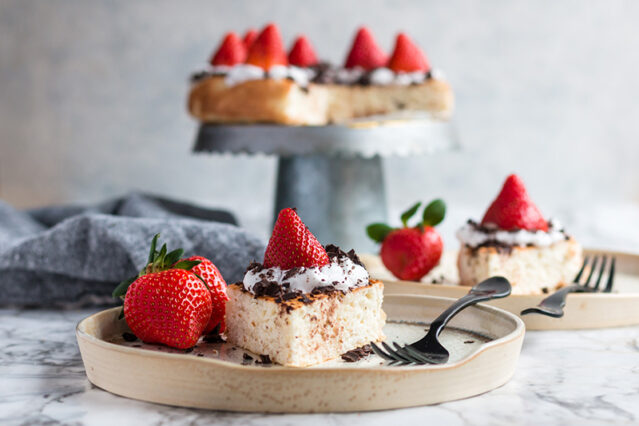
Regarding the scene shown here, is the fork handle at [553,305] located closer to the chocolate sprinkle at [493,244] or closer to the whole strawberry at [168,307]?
the chocolate sprinkle at [493,244]

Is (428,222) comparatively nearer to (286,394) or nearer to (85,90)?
(286,394)

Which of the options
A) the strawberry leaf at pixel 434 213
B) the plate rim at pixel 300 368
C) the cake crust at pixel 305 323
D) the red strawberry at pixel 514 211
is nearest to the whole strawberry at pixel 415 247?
the strawberry leaf at pixel 434 213

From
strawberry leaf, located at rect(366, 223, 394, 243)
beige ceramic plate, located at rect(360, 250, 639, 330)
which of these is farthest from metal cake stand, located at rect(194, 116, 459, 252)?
beige ceramic plate, located at rect(360, 250, 639, 330)

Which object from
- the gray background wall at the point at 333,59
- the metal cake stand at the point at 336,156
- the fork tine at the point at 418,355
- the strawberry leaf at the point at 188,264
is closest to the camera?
the fork tine at the point at 418,355

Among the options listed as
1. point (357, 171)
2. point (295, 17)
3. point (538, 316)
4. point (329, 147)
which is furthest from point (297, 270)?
point (295, 17)

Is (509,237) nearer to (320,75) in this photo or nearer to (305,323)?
(305,323)

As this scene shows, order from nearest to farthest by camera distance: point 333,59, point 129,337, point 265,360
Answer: point 265,360, point 129,337, point 333,59

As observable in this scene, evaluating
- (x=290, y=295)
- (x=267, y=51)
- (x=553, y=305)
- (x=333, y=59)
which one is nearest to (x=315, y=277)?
(x=290, y=295)
